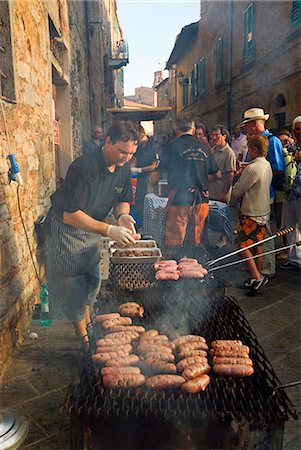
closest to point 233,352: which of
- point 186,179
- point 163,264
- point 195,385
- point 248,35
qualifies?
point 195,385

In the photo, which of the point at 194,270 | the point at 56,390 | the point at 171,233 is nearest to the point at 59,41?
the point at 171,233

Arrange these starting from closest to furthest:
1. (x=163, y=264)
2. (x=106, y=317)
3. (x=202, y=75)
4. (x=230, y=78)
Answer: (x=106, y=317)
(x=163, y=264)
(x=230, y=78)
(x=202, y=75)

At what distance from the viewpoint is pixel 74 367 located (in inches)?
148

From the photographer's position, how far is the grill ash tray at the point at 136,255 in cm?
367

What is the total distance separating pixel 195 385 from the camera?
2113 millimetres

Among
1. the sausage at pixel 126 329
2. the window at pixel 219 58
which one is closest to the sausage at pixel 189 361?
the sausage at pixel 126 329

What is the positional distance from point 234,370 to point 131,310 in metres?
1.04

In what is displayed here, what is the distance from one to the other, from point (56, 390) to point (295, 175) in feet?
15.6

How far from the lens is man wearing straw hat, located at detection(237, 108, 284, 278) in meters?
5.72

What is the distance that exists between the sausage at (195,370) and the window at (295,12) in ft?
39.4

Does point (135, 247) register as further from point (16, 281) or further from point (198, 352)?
point (198, 352)

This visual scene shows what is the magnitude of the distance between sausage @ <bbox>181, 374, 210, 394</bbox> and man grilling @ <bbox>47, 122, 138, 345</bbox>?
1.61 m

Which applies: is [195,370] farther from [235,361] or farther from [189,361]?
[235,361]

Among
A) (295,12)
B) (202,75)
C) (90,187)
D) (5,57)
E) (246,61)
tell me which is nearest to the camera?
(90,187)
